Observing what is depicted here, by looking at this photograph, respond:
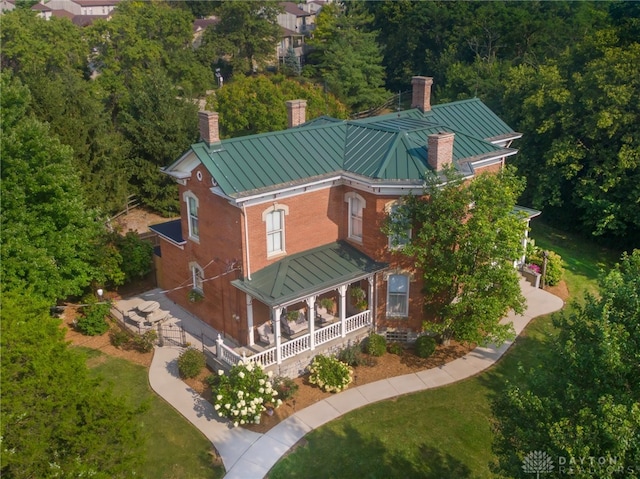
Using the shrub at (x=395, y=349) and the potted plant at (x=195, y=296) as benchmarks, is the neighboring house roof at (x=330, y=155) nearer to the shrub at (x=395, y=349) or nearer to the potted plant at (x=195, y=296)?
the potted plant at (x=195, y=296)

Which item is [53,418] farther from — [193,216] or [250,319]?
[193,216]

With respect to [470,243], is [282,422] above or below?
below

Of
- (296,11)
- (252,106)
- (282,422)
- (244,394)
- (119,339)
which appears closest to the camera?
(244,394)

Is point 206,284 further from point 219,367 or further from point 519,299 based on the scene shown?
point 519,299

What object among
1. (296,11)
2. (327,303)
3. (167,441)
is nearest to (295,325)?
(327,303)

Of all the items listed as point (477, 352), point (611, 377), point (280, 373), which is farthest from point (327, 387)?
point (611, 377)

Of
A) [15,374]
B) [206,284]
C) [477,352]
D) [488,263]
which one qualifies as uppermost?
[15,374]
